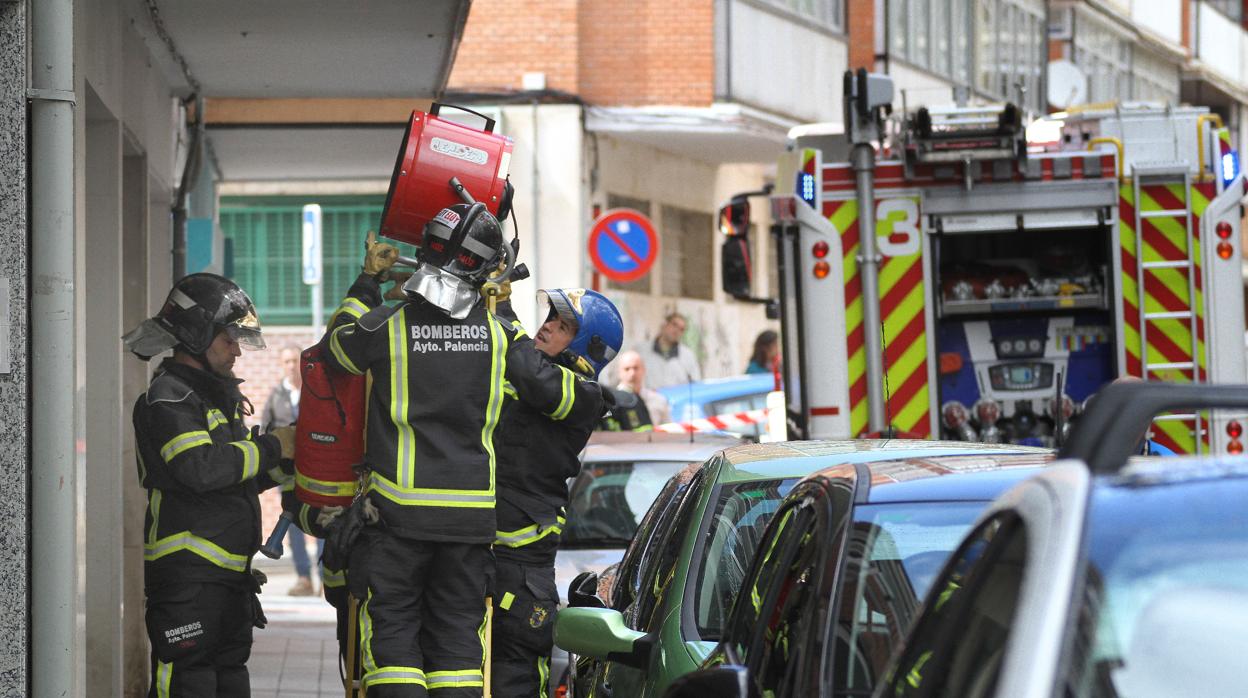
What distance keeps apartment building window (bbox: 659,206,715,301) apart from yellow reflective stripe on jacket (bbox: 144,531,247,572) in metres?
16.0

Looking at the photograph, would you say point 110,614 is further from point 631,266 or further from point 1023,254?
point 631,266

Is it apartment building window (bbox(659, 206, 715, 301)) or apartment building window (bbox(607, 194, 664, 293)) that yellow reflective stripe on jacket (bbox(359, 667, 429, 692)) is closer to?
apartment building window (bbox(607, 194, 664, 293))

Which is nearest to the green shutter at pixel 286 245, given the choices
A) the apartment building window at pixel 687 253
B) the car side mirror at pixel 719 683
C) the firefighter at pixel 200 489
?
the apartment building window at pixel 687 253

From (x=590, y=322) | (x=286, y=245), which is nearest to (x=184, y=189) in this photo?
(x=590, y=322)

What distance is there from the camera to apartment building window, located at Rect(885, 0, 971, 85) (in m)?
24.5

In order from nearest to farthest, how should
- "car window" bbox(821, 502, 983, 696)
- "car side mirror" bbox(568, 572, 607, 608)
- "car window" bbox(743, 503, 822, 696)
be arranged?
"car window" bbox(821, 502, 983, 696)
"car window" bbox(743, 503, 822, 696)
"car side mirror" bbox(568, 572, 607, 608)

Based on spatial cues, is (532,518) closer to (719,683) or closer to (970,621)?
(719,683)

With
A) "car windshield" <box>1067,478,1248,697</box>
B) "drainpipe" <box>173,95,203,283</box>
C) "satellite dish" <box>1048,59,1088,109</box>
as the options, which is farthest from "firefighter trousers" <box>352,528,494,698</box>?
"satellite dish" <box>1048,59,1088,109</box>

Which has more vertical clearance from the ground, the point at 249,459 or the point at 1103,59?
the point at 1103,59

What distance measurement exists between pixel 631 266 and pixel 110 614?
7965 mm

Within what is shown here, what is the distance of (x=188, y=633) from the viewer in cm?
682

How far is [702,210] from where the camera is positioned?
23.7 meters

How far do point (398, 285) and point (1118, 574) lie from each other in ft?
17.3

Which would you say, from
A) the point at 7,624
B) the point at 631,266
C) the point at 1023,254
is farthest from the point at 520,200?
the point at 7,624
